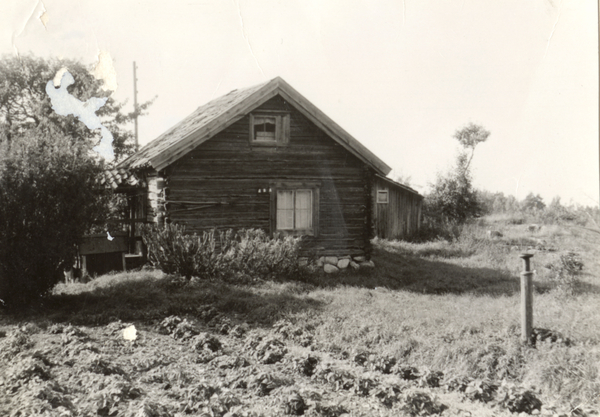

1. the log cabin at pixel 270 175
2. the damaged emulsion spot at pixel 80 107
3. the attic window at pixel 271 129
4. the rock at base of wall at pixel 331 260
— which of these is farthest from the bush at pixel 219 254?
the damaged emulsion spot at pixel 80 107

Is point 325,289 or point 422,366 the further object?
point 325,289

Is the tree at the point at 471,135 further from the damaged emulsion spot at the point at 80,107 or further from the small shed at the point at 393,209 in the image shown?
the damaged emulsion spot at the point at 80,107

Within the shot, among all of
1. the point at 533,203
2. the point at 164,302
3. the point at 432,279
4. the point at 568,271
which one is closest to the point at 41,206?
the point at 164,302

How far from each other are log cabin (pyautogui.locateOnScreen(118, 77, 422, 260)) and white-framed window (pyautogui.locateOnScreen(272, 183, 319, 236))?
3 centimetres

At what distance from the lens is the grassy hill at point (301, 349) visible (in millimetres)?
5125

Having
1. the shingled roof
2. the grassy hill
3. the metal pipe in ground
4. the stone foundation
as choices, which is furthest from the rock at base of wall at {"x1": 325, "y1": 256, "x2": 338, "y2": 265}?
the metal pipe in ground

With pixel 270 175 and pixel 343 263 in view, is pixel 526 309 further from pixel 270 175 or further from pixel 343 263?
pixel 270 175

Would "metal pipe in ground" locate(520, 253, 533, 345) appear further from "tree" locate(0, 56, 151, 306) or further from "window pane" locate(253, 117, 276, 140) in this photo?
"window pane" locate(253, 117, 276, 140)

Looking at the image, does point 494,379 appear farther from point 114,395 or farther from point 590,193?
point 114,395

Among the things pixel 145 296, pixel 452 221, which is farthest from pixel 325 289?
pixel 452 221

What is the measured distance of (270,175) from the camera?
44.8 ft

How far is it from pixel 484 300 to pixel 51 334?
25.8ft

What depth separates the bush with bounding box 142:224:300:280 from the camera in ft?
37.1

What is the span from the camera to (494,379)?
588 centimetres
